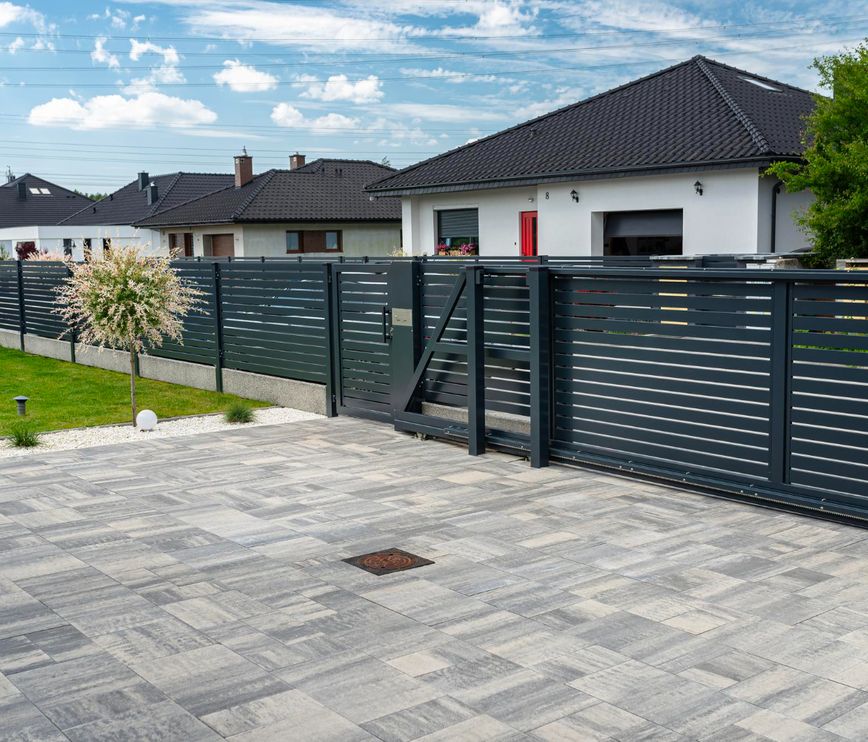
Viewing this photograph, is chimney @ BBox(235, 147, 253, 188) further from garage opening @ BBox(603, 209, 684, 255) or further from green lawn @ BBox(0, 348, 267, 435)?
green lawn @ BBox(0, 348, 267, 435)

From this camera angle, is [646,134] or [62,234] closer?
[646,134]

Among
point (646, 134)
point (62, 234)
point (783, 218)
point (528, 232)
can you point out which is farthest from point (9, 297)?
point (62, 234)

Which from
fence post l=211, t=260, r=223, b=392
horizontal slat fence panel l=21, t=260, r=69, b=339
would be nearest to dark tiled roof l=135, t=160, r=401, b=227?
horizontal slat fence panel l=21, t=260, r=69, b=339

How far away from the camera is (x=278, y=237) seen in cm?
4400

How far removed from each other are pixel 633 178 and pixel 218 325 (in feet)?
39.8

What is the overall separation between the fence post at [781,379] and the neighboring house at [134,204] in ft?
167

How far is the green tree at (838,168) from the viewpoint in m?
19.0

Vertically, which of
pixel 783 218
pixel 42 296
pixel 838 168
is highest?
pixel 838 168

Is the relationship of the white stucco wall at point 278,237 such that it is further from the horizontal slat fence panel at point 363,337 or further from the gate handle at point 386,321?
the gate handle at point 386,321

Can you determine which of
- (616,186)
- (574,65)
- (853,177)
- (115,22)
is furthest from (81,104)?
(853,177)

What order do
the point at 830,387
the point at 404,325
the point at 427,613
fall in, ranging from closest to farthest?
the point at 427,613 < the point at 830,387 < the point at 404,325

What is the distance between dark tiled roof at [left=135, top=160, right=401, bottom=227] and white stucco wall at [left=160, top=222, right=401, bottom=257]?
1.83ft

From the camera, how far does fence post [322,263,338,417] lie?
11375mm

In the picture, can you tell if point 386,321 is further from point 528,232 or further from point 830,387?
point 528,232
